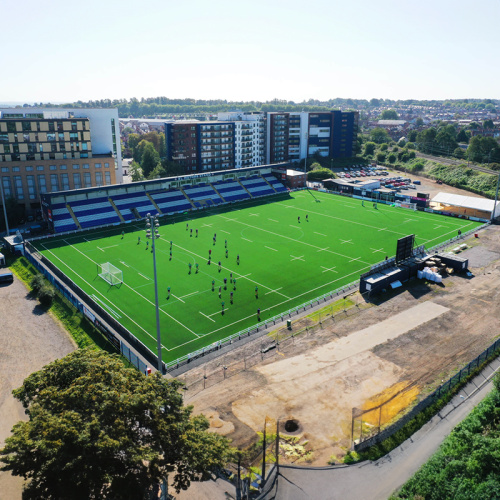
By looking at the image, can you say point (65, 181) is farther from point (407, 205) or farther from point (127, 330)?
point (407, 205)

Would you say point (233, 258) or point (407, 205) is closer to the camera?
point (233, 258)

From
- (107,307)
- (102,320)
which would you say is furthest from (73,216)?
(102,320)

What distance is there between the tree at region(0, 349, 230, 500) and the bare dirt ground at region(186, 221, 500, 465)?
290 inches

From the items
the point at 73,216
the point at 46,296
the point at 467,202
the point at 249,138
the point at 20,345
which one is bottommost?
the point at 20,345

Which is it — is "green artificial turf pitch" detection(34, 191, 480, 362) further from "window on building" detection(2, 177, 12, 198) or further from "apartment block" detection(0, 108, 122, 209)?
"window on building" detection(2, 177, 12, 198)

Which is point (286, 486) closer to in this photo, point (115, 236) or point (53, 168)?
point (115, 236)

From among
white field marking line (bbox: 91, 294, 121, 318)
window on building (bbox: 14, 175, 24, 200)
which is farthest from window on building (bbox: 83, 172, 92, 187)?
white field marking line (bbox: 91, 294, 121, 318)

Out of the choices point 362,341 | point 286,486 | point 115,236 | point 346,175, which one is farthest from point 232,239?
point 346,175

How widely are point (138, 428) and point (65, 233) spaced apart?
59.6m

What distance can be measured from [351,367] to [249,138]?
344ft

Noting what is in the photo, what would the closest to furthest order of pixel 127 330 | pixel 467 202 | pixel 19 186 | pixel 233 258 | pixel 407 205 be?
pixel 127 330 < pixel 233 258 < pixel 19 186 < pixel 467 202 < pixel 407 205

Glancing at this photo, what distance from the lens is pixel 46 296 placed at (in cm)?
4922

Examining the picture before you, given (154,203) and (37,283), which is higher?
(154,203)

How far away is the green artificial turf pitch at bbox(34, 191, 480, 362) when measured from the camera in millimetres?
47031
